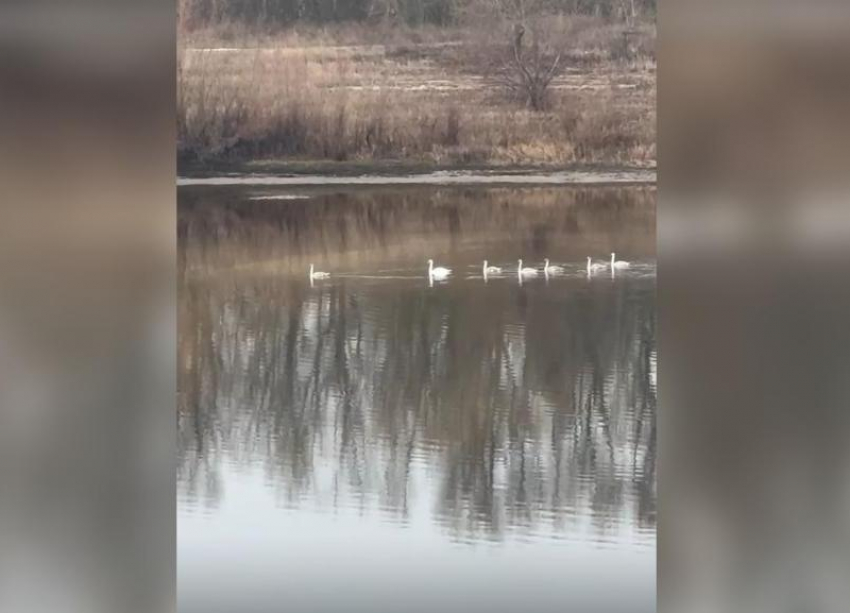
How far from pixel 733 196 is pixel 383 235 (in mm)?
7704

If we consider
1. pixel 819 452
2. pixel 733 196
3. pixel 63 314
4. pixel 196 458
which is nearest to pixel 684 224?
pixel 733 196

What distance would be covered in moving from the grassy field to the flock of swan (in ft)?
2.91

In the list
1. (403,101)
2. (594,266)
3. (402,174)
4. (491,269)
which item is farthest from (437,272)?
(403,101)

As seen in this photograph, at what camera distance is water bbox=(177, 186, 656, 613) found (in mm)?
9352

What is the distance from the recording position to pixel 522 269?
9586 mm

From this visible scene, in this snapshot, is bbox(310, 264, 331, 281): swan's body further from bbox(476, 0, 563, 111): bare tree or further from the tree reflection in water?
bbox(476, 0, 563, 111): bare tree

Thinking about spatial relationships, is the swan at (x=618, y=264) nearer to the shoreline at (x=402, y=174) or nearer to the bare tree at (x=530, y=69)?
the shoreline at (x=402, y=174)

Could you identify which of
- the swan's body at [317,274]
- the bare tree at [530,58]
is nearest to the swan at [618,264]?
the bare tree at [530,58]

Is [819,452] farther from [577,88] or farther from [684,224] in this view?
[577,88]

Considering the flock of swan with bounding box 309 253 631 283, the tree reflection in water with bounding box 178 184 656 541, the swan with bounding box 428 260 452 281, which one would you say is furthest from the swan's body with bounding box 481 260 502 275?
the swan with bounding box 428 260 452 281

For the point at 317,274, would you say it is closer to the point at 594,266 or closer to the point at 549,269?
the point at 549,269

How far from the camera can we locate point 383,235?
9539mm

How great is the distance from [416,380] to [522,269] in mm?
1307

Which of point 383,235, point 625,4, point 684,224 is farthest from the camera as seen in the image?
point 383,235
